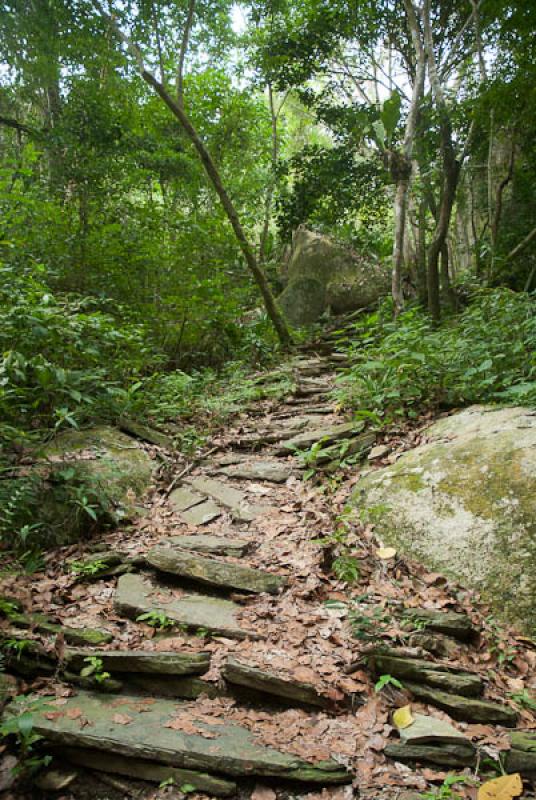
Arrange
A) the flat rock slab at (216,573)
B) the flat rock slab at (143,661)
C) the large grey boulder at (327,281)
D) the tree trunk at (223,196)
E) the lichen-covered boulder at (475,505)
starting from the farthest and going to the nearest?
the large grey boulder at (327,281), the tree trunk at (223,196), the flat rock slab at (216,573), the lichen-covered boulder at (475,505), the flat rock slab at (143,661)

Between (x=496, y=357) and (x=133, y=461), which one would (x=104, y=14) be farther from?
Answer: (x=496, y=357)

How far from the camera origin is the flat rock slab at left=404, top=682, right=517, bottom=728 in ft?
7.86

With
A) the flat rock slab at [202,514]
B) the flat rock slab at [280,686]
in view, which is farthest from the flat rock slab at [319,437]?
the flat rock slab at [280,686]

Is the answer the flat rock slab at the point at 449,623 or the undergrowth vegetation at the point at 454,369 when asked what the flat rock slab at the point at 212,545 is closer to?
the flat rock slab at the point at 449,623

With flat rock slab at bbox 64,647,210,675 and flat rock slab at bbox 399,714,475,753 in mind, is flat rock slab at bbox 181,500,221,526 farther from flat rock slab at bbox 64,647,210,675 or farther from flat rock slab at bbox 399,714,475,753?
flat rock slab at bbox 399,714,475,753

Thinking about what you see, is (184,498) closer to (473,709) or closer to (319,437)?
(319,437)

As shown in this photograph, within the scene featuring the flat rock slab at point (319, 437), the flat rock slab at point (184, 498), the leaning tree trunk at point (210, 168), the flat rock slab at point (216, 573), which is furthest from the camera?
the leaning tree trunk at point (210, 168)

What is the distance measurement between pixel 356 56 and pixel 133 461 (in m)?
12.0

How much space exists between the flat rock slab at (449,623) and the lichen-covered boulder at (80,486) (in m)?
2.29

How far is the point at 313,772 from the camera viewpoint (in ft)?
6.82

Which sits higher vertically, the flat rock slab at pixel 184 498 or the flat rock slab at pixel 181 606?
the flat rock slab at pixel 184 498

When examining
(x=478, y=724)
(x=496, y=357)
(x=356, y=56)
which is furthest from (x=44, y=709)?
(x=356, y=56)

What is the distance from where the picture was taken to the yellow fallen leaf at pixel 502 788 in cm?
199

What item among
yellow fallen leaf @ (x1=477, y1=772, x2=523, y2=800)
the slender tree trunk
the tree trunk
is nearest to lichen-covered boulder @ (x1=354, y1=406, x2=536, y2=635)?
yellow fallen leaf @ (x1=477, y1=772, x2=523, y2=800)
